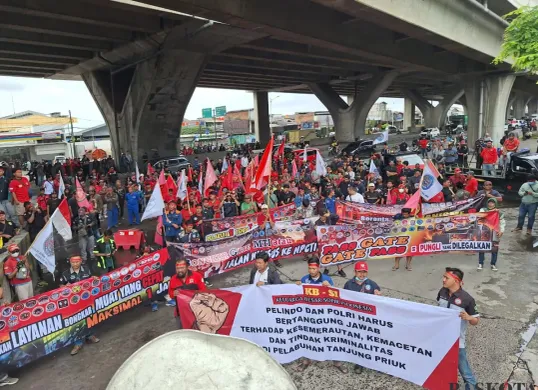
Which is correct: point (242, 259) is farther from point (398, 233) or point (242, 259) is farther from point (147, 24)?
point (147, 24)

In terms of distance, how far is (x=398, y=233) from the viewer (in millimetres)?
8141

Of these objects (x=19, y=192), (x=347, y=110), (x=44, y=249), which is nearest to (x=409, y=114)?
(x=347, y=110)

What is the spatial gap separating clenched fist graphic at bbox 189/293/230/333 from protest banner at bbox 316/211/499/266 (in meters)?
3.24

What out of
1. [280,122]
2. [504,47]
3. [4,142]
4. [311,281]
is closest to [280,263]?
[311,281]

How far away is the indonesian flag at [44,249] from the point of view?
6789 millimetres

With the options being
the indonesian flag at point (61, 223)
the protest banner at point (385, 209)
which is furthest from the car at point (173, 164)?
the indonesian flag at point (61, 223)

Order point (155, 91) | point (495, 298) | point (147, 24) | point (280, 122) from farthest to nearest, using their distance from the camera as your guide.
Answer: point (280, 122) < point (155, 91) < point (147, 24) < point (495, 298)

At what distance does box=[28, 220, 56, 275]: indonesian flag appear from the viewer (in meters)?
6.79

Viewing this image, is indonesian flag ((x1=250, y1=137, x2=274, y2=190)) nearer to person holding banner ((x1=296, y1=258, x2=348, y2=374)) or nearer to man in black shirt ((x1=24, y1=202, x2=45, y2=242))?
person holding banner ((x1=296, y1=258, x2=348, y2=374))

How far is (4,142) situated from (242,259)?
208 feet

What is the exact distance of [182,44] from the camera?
851 inches

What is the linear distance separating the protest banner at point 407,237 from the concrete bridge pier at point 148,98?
1934 cm

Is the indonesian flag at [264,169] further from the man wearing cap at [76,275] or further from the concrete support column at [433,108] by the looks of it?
the concrete support column at [433,108]

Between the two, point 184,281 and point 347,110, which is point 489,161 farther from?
point 347,110
